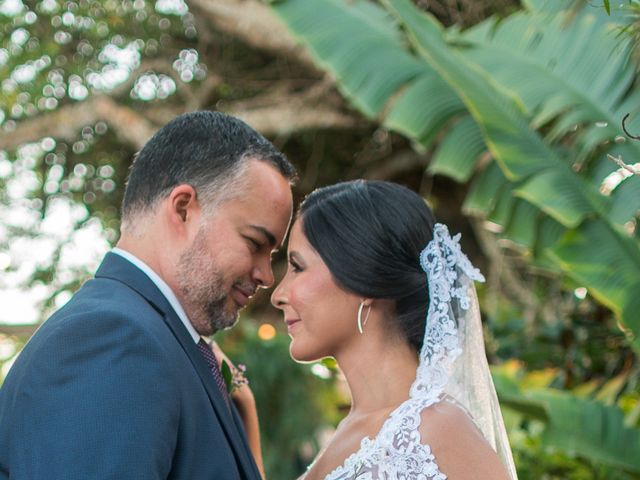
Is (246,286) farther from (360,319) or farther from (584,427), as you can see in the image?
(584,427)

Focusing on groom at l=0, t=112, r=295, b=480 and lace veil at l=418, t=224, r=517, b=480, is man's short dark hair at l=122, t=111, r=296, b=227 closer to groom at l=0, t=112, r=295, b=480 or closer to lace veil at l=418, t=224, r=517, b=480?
groom at l=0, t=112, r=295, b=480

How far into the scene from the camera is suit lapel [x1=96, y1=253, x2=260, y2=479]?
8.57 ft

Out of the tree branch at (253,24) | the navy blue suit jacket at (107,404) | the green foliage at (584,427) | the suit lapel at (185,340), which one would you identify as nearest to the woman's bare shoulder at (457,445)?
the suit lapel at (185,340)

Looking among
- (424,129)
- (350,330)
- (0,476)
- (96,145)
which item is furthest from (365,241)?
(96,145)

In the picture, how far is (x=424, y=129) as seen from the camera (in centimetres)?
563

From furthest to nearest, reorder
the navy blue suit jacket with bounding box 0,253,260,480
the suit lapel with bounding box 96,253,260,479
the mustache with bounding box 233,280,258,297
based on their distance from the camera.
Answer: the mustache with bounding box 233,280,258,297 < the suit lapel with bounding box 96,253,260,479 < the navy blue suit jacket with bounding box 0,253,260,480

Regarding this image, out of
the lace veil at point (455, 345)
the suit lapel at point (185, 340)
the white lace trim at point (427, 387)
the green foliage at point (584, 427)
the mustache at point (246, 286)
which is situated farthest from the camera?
the green foliage at point (584, 427)

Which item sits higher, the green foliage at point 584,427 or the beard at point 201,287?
the beard at point 201,287

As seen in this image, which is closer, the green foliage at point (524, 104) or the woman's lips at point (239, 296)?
the woman's lips at point (239, 296)

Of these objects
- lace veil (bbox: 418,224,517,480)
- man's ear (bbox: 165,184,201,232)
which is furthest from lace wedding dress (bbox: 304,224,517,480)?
man's ear (bbox: 165,184,201,232)

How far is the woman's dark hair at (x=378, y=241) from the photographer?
125 inches

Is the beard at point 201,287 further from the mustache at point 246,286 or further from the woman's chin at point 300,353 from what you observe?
the woman's chin at point 300,353

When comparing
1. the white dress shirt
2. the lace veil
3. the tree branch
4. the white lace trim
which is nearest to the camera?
the white dress shirt

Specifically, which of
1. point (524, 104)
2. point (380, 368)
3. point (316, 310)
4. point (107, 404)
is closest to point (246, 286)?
point (316, 310)
